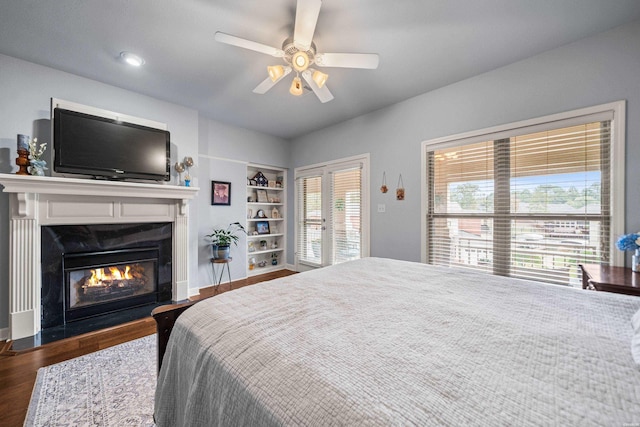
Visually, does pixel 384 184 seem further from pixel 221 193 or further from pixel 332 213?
pixel 221 193

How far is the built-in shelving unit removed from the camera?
14.8 ft

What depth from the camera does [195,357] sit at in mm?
882

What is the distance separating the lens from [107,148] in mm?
2611

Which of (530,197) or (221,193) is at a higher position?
(221,193)

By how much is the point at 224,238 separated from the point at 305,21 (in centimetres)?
298

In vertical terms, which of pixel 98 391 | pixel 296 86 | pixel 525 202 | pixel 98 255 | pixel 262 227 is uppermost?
pixel 296 86

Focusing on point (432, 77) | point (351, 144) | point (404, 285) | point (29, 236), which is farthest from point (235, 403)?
point (351, 144)

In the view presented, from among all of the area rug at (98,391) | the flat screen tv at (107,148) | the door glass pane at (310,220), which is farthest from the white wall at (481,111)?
the area rug at (98,391)

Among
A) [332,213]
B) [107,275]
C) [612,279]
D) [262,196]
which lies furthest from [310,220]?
[612,279]

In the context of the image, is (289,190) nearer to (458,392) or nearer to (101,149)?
(101,149)

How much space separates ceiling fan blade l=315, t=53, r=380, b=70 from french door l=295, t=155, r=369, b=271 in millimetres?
1773

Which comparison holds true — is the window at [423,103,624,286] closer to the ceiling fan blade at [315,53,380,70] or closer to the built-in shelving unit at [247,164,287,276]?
the ceiling fan blade at [315,53,380,70]

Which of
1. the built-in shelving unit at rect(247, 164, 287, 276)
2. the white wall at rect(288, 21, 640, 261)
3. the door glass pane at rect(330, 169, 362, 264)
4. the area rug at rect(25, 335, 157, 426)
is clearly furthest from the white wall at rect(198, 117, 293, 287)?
the area rug at rect(25, 335, 157, 426)

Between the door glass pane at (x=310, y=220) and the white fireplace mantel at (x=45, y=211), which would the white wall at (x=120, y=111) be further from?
the door glass pane at (x=310, y=220)
